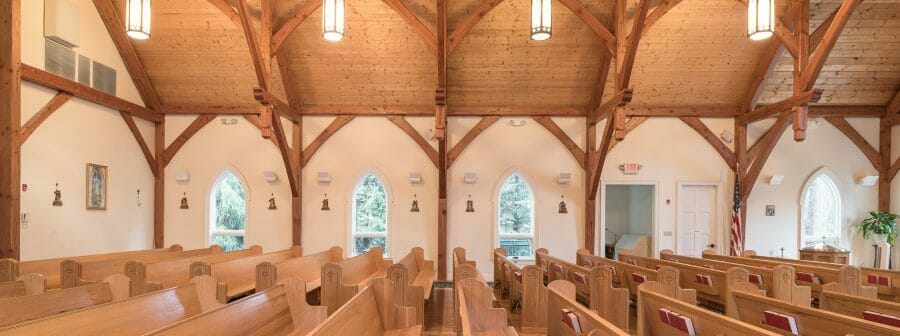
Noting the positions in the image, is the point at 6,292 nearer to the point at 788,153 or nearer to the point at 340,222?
the point at 340,222

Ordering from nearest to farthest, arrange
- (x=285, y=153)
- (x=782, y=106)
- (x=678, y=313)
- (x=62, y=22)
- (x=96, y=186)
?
(x=678, y=313)
(x=62, y=22)
(x=782, y=106)
(x=96, y=186)
(x=285, y=153)

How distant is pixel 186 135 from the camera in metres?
9.87

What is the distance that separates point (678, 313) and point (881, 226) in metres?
8.68

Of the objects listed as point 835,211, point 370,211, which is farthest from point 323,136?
point 835,211

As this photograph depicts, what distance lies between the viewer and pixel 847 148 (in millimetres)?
9812

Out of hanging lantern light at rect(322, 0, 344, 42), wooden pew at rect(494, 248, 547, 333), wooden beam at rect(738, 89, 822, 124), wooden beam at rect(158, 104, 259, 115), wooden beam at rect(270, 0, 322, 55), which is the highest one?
wooden beam at rect(270, 0, 322, 55)

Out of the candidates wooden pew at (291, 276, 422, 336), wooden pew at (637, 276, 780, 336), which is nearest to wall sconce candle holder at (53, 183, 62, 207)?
wooden pew at (291, 276, 422, 336)

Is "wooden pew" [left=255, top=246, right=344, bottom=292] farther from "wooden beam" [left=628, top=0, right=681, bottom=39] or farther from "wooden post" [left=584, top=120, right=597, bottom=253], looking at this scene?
"wooden beam" [left=628, top=0, right=681, bottom=39]

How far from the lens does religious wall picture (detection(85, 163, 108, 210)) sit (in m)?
8.19

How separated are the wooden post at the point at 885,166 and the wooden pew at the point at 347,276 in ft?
29.4

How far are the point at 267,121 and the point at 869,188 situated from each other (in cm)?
1045

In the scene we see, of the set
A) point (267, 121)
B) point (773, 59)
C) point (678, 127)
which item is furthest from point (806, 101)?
point (267, 121)

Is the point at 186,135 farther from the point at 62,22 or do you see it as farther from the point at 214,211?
the point at 62,22

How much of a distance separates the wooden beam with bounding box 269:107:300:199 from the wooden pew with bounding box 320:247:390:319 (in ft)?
9.01
